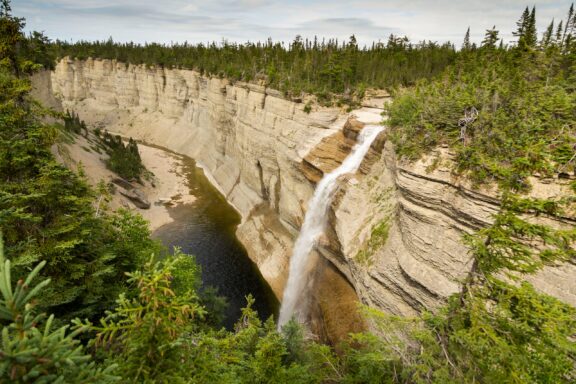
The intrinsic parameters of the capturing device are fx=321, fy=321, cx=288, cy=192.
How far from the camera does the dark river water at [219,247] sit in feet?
93.6

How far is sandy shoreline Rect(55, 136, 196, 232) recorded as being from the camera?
3925cm

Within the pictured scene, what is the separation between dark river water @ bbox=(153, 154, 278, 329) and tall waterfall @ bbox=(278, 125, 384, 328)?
1982 millimetres

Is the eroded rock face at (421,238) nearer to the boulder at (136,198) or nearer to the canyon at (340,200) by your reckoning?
the canyon at (340,200)

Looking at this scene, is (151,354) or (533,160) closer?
(151,354)

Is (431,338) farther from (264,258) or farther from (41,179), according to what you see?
(264,258)

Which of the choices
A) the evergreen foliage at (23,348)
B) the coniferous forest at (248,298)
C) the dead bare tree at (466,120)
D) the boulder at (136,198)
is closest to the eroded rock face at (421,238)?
the coniferous forest at (248,298)

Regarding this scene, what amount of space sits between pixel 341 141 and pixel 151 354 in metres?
26.4

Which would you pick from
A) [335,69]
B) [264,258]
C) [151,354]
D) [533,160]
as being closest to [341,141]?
[264,258]

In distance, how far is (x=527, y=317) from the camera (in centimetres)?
734

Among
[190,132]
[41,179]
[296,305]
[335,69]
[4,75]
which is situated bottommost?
[296,305]

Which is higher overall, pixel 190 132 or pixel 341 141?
pixel 341 141

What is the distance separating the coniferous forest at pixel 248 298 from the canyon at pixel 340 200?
1097mm

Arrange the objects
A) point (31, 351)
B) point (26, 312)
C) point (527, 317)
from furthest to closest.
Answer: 1. point (527, 317)
2. point (26, 312)
3. point (31, 351)

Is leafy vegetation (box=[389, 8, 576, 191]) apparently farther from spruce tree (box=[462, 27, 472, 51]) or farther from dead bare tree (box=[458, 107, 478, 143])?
spruce tree (box=[462, 27, 472, 51])
